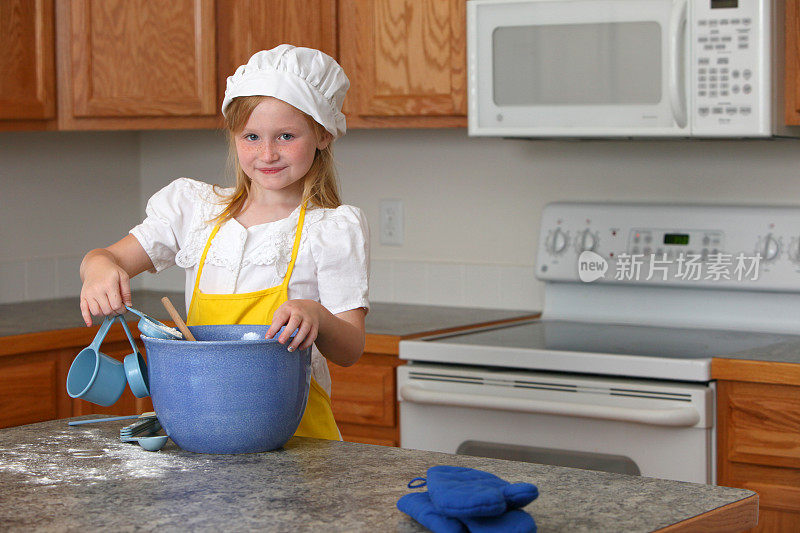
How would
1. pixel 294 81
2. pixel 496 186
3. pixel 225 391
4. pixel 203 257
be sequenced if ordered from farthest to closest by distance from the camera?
pixel 496 186
pixel 203 257
pixel 294 81
pixel 225 391

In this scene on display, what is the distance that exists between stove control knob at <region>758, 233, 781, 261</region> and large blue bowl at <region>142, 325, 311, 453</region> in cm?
157

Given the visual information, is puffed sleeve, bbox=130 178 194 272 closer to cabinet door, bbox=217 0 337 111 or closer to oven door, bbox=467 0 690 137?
oven door, bbox=467 0 690 137

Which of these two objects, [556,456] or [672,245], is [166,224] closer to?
[556,456]

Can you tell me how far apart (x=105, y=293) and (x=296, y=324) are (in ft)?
0.90

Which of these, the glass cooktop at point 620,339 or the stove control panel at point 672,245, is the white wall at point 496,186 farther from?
the glass cooktop at point 620,339

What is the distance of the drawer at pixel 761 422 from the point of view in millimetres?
2070

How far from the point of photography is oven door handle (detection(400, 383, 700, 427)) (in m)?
2.10

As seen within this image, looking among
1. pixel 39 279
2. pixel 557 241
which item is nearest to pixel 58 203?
pixel 39 279

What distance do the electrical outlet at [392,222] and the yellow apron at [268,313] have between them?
1488 millimetres

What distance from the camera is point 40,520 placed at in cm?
103

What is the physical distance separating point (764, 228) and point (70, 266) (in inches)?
77.8

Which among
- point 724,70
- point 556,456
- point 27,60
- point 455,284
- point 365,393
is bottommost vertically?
point 556,456

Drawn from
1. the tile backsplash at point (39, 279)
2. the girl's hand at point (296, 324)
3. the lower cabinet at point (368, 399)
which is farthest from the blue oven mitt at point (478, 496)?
the tile backsplash at point (39, 279)

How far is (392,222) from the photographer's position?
3.11 m
